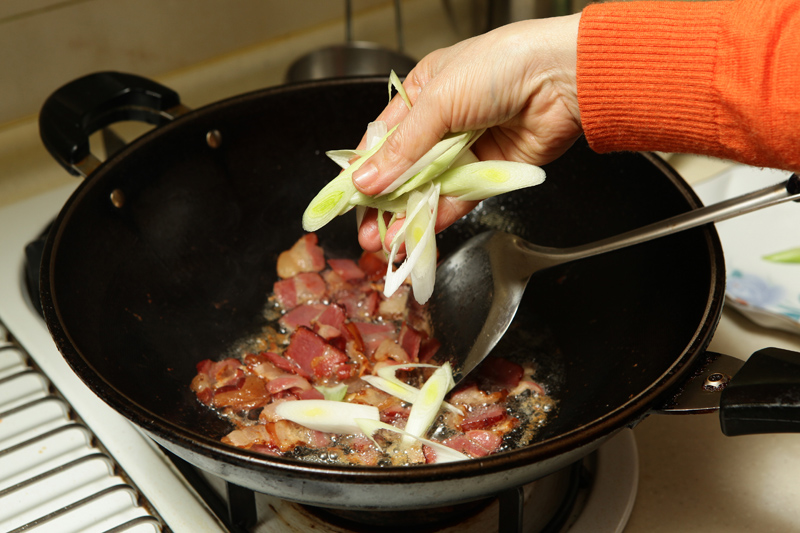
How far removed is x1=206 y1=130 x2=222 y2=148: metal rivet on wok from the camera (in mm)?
1073

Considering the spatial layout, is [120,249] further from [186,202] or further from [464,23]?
[464,23]

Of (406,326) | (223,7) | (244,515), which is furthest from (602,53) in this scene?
(223,7)

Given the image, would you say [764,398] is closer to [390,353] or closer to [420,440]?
[420,440]

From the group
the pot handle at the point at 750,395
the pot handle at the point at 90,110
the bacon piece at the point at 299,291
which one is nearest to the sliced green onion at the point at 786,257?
the pot handle at the point at 750,395

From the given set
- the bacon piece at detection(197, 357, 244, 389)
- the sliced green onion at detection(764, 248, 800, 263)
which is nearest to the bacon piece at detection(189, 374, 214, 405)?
the bacon piece at detection(197, 357, 244, 389)

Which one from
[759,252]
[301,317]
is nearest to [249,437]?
[301,317]

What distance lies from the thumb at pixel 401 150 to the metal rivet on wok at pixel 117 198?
355 mm

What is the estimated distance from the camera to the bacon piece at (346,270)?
1.15 meters

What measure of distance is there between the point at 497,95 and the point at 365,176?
181 millimetres

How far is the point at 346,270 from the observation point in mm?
1156

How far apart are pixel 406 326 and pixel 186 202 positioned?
1.27ft

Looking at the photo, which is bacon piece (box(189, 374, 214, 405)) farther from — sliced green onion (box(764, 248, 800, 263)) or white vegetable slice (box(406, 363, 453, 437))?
sliced green onion (box(764, 248, 800, 263))

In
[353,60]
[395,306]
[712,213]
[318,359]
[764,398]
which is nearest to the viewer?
[764,398]

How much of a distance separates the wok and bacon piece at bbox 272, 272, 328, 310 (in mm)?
38
